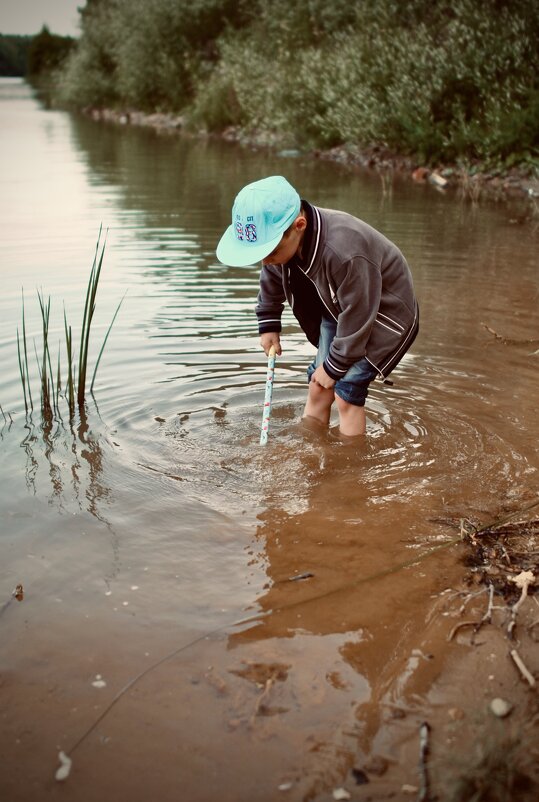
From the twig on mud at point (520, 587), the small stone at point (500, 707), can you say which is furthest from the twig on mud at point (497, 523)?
the small stone at point (500, 707)

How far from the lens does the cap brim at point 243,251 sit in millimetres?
3387

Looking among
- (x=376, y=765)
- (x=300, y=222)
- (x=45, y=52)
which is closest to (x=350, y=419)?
(x=300, y=222)

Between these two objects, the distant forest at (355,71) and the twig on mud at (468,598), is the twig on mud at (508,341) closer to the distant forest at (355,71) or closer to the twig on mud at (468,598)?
the twig on mud at (468,598)

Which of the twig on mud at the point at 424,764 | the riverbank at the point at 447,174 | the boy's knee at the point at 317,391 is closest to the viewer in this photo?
the twig on mud at the point at 424,764

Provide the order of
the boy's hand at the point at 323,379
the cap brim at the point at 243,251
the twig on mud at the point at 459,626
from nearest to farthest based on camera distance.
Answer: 1. the twig on mud at the point at 459,626
2. the cap brim at the point at 243,251
3. the boy's hand at the point at 323,379

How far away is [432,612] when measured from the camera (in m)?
2.73

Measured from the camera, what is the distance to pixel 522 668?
7.76ft

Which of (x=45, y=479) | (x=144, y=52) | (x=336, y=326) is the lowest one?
(x=45, y=479)

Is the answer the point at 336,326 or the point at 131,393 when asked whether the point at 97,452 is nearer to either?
the point at 131,393

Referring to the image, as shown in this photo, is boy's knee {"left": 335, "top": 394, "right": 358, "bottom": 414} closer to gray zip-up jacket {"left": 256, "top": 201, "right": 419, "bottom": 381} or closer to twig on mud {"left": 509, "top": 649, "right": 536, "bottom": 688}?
gray zip-up jacket {"left": 256, "top": 201, "right": 419, "bottom": 381}

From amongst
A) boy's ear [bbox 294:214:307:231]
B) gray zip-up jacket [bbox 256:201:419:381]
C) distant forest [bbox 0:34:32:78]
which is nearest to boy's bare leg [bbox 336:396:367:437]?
gray zip-up jacket [bbox 256:201:419:381]

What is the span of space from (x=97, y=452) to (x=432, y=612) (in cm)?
202

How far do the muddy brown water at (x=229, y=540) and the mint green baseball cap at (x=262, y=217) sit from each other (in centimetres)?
105

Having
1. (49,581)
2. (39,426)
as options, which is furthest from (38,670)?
(39,426)
